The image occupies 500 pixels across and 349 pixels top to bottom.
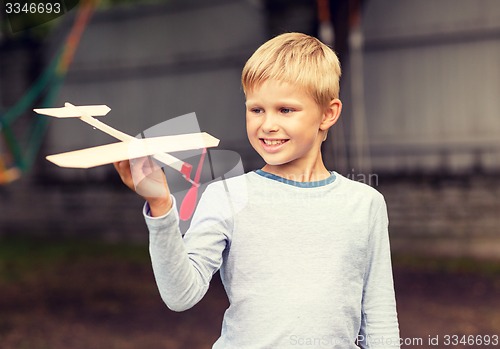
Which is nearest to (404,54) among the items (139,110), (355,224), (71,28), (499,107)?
(499,107)

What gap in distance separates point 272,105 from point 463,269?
4.08 meters

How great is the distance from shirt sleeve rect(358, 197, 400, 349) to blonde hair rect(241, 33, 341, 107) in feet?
0.89

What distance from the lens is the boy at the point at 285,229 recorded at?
1.16m

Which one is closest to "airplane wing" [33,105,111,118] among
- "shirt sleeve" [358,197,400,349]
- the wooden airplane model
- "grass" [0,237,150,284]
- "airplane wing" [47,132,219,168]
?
the wooden airplane model

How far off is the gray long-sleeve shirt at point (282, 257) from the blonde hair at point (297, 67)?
175 mm

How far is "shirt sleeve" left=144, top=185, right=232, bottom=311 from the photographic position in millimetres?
1006

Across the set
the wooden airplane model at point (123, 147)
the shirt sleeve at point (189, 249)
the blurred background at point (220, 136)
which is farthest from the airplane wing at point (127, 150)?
the blurred background at point (220, 136)

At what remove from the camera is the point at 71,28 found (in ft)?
23.7

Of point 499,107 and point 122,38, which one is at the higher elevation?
point 122,38

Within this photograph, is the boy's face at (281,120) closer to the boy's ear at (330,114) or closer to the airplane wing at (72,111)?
the boy's ear at (330,114)

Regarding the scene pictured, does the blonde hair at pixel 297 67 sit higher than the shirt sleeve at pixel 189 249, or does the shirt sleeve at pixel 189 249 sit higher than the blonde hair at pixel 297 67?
the blonde hair at pixel 297 67

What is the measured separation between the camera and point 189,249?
1128mm

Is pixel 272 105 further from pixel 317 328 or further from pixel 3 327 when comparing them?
pixel 3 327

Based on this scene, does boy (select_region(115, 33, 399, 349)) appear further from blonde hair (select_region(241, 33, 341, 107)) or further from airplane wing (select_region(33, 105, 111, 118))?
airplane wing (select_region(33, 105, 111, 118))
